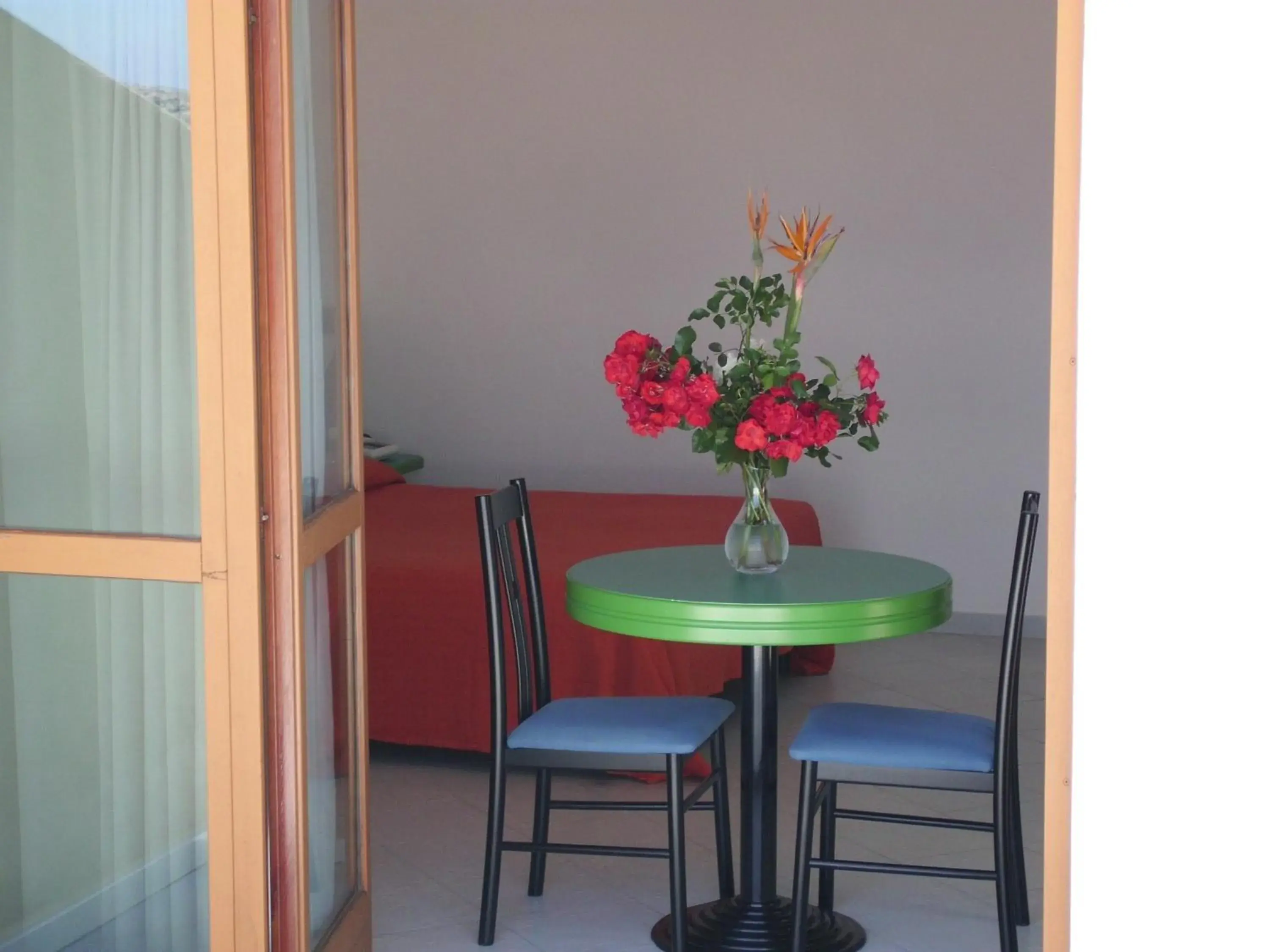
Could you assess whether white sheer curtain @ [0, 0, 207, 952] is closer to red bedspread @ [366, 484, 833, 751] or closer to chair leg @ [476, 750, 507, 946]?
chair leg @ [476, 750, 507, 946]

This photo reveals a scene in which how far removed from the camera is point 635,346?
110 inches

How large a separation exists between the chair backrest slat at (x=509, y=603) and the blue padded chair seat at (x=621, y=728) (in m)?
0.07

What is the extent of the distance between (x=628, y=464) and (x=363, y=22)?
7.50 feet

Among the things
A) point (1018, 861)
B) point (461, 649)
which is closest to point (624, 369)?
point (1018, 861)

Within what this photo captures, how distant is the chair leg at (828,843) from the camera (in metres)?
2.94

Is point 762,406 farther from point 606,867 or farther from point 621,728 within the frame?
point 606,867

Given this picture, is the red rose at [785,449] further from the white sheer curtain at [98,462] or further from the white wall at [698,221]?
the white wall at [698,221]

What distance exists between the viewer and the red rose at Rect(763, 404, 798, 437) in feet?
8.89

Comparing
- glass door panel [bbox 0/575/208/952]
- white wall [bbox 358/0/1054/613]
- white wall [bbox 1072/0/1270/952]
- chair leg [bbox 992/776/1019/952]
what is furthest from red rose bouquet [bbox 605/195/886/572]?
white wall [bbox 358/0/1054/613]

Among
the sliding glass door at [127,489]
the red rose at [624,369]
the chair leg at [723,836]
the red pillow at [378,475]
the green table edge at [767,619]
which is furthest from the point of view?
the red pillow at [378,475]

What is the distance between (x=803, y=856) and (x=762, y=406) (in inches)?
32.6

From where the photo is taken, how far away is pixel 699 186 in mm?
6094

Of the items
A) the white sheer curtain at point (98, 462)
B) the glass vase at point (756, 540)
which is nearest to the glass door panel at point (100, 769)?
the white sheer curtain at point (98, 462)

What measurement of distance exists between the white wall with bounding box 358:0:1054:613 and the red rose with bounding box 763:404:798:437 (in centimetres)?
327
